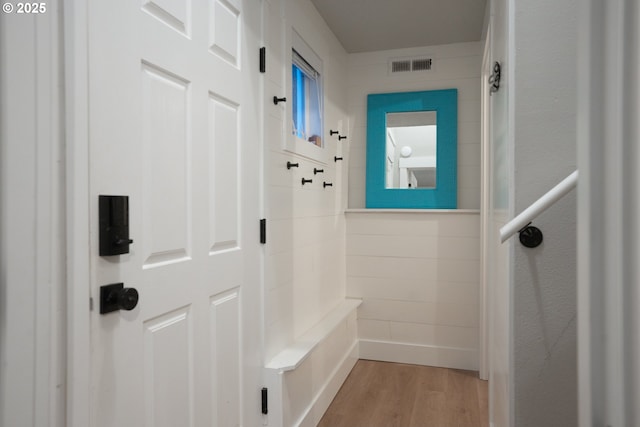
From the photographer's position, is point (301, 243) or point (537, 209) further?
point (301, 243)

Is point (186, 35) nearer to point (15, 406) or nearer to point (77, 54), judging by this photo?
point (77, 54)

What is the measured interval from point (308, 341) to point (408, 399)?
869mm

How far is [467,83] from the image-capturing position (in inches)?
132

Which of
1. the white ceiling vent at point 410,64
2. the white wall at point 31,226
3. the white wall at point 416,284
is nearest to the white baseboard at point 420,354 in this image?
the white wall at point 416,284

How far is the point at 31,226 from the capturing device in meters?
0.89

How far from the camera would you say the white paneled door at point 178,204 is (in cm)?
108

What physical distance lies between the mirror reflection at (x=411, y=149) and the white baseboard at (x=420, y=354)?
127cm

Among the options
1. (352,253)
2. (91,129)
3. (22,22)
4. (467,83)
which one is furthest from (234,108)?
(467,83)

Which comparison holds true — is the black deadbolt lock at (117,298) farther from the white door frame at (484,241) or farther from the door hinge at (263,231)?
the white door frame at (484,241)

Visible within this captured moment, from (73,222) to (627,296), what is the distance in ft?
3.33

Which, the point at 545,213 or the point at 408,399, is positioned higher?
the point at 545,213

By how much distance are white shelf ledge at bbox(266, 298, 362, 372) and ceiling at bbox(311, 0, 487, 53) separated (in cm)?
204

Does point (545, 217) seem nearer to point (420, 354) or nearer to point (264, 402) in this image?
point (264, 402)

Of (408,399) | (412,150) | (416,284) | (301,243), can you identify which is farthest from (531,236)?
(412,150)
